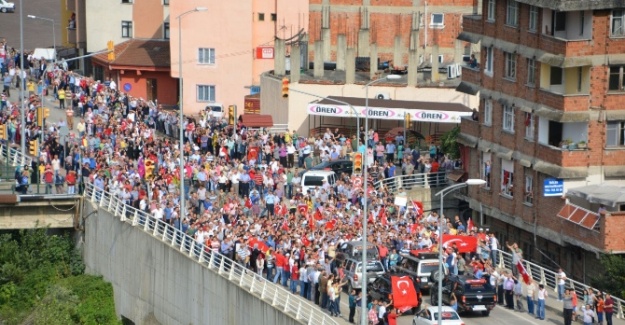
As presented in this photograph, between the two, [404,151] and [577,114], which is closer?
[577,114]

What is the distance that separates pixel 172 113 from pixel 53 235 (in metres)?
14.5

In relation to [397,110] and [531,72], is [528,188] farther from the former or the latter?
[397,110]

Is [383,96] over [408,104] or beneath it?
over

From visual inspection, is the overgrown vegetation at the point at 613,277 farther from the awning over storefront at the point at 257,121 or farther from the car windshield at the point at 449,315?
the awning over storefront at the point at 257,121

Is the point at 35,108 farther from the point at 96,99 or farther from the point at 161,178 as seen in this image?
A: the point at 161,178

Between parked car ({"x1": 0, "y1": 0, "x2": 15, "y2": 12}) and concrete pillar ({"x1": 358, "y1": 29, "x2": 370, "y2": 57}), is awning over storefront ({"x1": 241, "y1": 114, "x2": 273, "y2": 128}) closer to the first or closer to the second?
concrete pillar ({"x1": 358, "y1": 29, "x2": 370, "y2": 57})

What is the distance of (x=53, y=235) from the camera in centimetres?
8225

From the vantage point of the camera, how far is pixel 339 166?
81500 mm

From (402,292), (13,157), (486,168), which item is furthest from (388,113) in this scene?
(402,292)

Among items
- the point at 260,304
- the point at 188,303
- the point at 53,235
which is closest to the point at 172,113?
the point at 53,235

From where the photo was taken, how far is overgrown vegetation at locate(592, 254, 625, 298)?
6581 cm

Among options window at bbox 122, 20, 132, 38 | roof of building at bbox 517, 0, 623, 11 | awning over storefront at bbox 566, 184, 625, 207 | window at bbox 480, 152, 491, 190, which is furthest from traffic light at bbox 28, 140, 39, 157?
window at bbox 122, 20, 132, 38

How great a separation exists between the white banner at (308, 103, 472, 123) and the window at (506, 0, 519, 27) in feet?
48.3

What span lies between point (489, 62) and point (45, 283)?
791 inches
